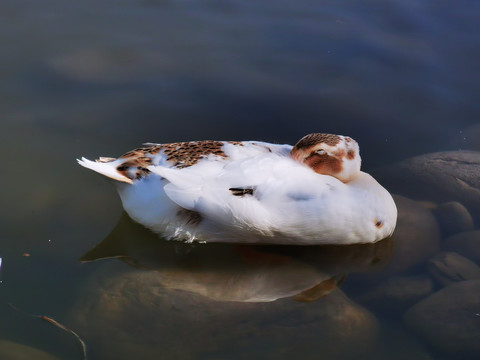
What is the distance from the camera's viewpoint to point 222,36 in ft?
19.7

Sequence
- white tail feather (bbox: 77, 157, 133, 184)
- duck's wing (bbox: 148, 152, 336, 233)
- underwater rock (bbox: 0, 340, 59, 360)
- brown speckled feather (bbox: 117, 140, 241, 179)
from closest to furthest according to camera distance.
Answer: underwater rock (bbox: 0, 340, 59, 360)
duck's wing (bbox: 148, 152, 336, 233)
white tail feather (bbox: 77, 157, 133, 184)
brown speckled feather (bbox: 117, 140, 241, 179)

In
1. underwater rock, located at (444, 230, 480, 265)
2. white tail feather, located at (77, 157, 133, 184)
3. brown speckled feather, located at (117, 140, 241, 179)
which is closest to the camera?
white tail feather, located at (77, 157, 133, 184)

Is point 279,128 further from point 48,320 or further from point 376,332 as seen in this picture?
point 48,320

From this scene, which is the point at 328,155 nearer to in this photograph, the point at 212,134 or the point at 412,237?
the point at 412,237

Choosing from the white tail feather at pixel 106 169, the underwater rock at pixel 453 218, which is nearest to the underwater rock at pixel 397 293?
the underwater rock at pixel 453 218

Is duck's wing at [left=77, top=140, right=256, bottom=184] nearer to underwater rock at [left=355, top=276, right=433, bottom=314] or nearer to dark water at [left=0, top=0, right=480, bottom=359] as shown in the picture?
dark water at [left=0, top=0, right=480, bottom=359]

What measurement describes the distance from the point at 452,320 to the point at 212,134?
228 centimetres

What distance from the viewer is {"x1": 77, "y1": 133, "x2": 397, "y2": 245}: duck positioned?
3844mm

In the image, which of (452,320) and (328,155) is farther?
(328,155)

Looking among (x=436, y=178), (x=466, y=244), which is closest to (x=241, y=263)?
(x=466, y=244)

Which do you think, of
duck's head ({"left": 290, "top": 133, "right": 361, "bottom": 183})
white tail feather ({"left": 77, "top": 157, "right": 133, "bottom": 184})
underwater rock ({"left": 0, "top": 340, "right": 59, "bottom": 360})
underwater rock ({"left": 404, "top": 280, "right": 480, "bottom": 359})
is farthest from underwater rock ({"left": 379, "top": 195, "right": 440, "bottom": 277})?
underwater rock ({"left": 0, "top": 340, "right": 59, "bottom": 360})

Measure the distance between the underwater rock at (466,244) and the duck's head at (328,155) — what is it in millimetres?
778

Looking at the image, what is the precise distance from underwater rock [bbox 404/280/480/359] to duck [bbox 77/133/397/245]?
24.9 inches

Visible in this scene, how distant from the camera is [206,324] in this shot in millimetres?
3443
